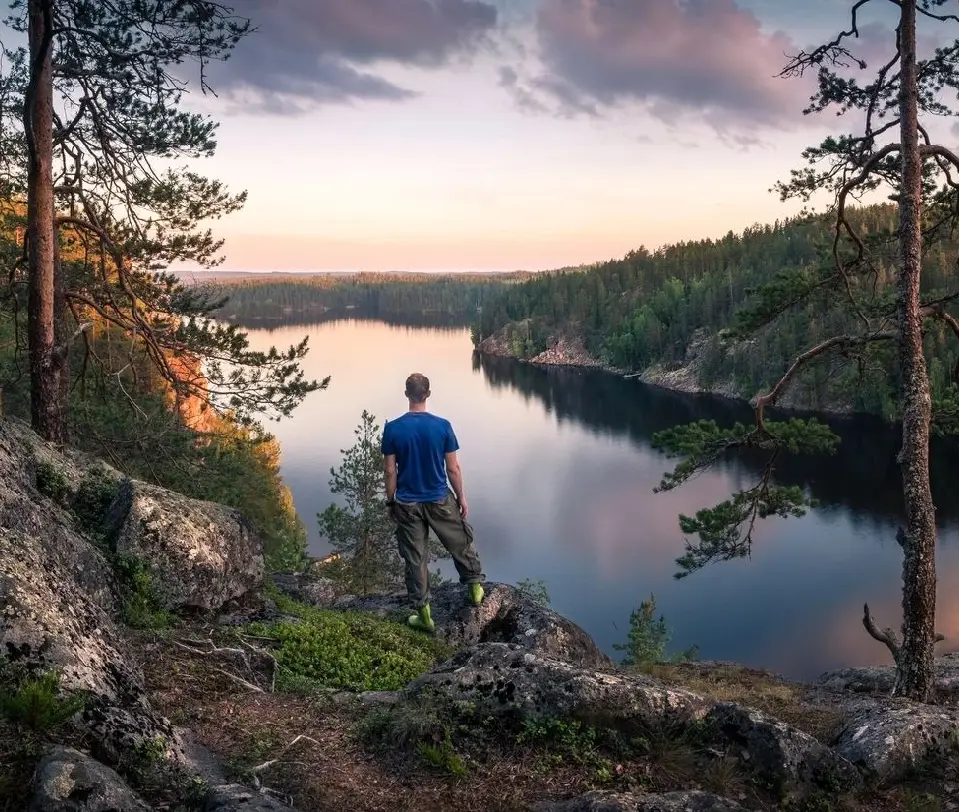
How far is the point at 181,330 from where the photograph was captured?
38.7 feet

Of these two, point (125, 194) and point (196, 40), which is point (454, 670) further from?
point (125, 194)

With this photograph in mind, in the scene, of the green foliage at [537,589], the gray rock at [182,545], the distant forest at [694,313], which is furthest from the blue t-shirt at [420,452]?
the distant forest at [694,313]

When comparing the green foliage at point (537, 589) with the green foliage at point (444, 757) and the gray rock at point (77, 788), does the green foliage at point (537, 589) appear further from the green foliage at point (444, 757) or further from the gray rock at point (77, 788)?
the gray rock at point (77, 788)

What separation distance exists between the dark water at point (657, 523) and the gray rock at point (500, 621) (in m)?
9.57

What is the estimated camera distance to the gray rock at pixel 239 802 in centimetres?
348

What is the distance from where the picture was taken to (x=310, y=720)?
526 cm

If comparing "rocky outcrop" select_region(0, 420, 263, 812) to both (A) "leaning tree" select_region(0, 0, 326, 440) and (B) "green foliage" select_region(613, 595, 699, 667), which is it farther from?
(B) "green foliage" select_region(613, 595, 699, 667)

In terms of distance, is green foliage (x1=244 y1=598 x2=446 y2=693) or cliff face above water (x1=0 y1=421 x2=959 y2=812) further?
green foliage (x1=244 y1=598 x2=446 y2=693)

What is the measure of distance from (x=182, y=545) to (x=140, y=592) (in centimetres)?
65

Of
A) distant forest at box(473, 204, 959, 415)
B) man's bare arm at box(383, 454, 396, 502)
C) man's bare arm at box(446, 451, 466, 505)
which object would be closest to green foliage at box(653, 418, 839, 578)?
man's bare arm at box(446, 451, 466, 505)

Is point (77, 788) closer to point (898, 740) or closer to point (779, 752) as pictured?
point (779, 752)

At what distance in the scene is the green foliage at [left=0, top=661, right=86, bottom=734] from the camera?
3189mm

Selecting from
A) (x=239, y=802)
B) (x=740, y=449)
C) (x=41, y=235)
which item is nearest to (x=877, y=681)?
(x=740, y=449)

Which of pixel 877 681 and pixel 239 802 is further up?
pixel 239 802
